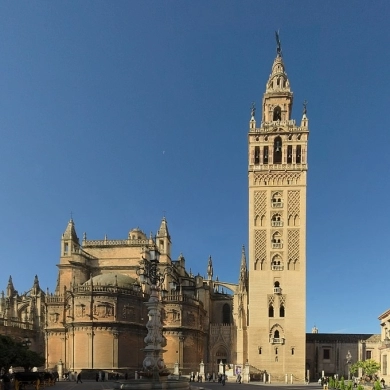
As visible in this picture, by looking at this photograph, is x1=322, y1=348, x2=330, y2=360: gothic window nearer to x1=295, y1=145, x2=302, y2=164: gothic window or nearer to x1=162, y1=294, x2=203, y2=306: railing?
x1=162, y1=294, x2=203, y2=306: railing

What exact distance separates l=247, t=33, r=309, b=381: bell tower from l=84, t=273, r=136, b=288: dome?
13.3 m

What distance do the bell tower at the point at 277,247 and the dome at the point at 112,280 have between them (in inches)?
523

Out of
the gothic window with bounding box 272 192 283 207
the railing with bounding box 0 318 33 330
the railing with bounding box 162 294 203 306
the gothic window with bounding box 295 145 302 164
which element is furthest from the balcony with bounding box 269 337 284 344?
the railing with bounding box 0 318 33 330

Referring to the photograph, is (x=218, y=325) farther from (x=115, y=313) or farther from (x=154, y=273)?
(x=154, y=273)

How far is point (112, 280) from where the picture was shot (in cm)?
5212

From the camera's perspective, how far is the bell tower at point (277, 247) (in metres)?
50.5

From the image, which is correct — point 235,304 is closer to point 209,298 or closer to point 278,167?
point 209,298

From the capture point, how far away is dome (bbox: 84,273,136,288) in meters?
51.3

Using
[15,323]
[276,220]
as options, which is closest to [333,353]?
[276,220]

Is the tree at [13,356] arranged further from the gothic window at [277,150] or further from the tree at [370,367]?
the gothic window at [277,150]

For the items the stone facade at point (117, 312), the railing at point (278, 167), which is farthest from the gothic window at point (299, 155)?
the stone facade at point (117, 312)

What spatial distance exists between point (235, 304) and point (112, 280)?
14117 millimetres

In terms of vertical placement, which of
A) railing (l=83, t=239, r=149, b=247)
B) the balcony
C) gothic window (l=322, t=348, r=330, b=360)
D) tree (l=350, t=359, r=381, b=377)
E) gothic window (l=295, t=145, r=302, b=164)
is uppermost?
gothic window (l=295, t=145, r=302, b=164)

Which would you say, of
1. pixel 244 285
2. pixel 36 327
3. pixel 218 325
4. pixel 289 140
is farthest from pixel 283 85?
pixel 36 327
